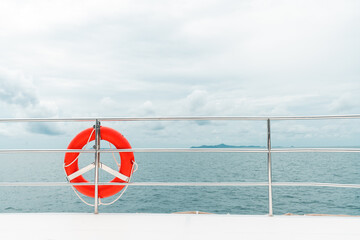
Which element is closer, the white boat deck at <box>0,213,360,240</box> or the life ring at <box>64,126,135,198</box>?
the white boat deck at <box>0,213,360,240</box>

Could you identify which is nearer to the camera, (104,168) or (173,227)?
(173,227)

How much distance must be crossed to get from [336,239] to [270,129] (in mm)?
686

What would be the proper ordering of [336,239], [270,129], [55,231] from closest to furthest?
[336,239] < [55,231] < [270,129]

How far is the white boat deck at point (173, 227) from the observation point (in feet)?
5.01

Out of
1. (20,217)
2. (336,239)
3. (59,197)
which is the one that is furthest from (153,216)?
(59,197)

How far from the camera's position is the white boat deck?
1528 mm

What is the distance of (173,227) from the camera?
1648 mm

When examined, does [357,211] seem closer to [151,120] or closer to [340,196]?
[340,196]

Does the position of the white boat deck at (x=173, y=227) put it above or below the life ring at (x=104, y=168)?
below

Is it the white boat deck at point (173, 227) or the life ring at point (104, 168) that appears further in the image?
the life ring at point (104, 168)

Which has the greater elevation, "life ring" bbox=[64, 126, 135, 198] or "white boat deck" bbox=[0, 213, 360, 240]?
"life ring" bbox=[64, 126, 135, 198]

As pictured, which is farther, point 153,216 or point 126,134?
point 126,134

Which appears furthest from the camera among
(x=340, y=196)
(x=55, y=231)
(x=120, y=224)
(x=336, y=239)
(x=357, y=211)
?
(x=340, y=196)

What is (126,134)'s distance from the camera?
7.34 feet
